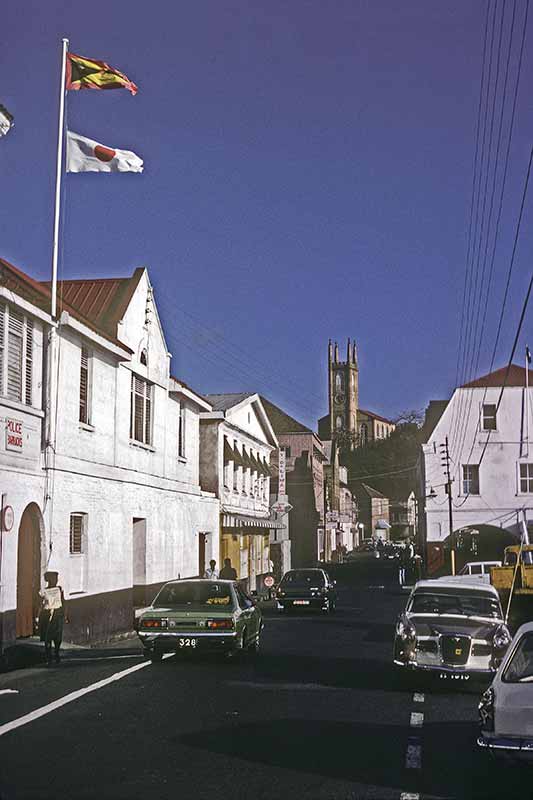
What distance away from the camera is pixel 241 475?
161 ft

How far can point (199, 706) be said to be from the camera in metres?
13.1

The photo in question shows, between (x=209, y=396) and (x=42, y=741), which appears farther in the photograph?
(x=209, y=396)

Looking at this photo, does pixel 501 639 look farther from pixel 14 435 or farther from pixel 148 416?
pixel 148 416

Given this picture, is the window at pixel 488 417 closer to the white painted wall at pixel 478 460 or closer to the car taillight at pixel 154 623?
the white painted wall at pixel 478 460

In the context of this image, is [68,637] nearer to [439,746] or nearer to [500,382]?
[439,746]

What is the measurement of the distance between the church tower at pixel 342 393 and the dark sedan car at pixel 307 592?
445 ft

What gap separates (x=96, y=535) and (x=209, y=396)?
28.8 meters

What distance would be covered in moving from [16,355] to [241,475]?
2920cm

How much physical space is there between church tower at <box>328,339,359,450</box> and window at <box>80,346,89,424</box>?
147 meters

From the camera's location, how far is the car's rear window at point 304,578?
35.1 metres

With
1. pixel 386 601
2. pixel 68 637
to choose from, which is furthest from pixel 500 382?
pixel 68 637

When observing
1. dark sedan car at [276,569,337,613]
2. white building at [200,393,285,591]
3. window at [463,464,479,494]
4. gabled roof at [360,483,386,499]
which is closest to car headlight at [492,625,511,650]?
dark sedan car at [276,569,337,613]

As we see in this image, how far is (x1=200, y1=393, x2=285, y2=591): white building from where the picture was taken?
1661 inches

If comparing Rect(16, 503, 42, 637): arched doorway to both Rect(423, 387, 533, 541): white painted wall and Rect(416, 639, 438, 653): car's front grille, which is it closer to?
Rect(416, 639, 438, 653): car's front grille
